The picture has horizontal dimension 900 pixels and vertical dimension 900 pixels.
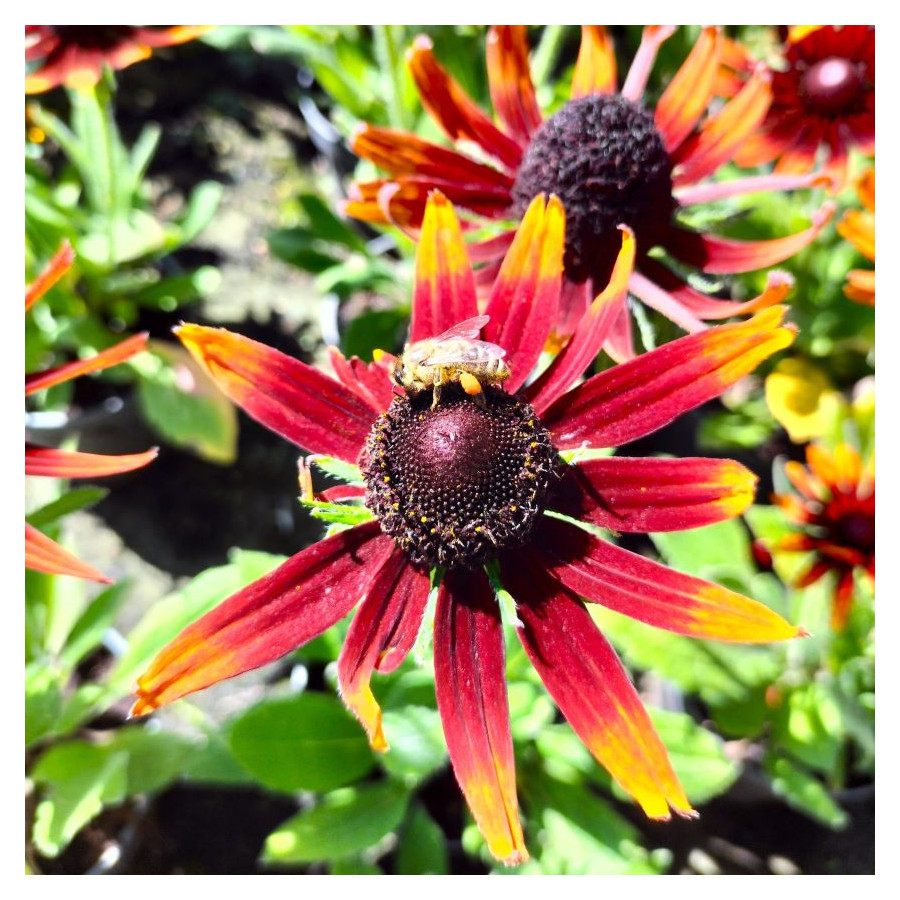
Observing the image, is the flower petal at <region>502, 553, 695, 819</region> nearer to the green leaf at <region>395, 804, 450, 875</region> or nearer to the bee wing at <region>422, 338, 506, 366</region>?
the bee wing at <region>422, 338, 506, 366</region>

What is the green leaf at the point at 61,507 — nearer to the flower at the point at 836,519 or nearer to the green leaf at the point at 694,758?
the green leaf at the point at 694,758

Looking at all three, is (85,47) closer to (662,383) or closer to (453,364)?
(453,364)

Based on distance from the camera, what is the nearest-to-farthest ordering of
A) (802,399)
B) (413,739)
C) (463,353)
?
1. (463,353)
2. (413,739)
3. (802,399)

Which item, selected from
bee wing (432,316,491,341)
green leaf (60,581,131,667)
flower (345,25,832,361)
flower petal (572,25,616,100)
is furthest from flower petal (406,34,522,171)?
green leaf (60,581,131,667)

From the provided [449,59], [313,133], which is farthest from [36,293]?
[313,133]

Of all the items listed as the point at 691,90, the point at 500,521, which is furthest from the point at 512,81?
the point at 500,521

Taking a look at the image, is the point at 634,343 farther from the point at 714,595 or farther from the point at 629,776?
the point at 629,776

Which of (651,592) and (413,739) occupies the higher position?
(651,592)
